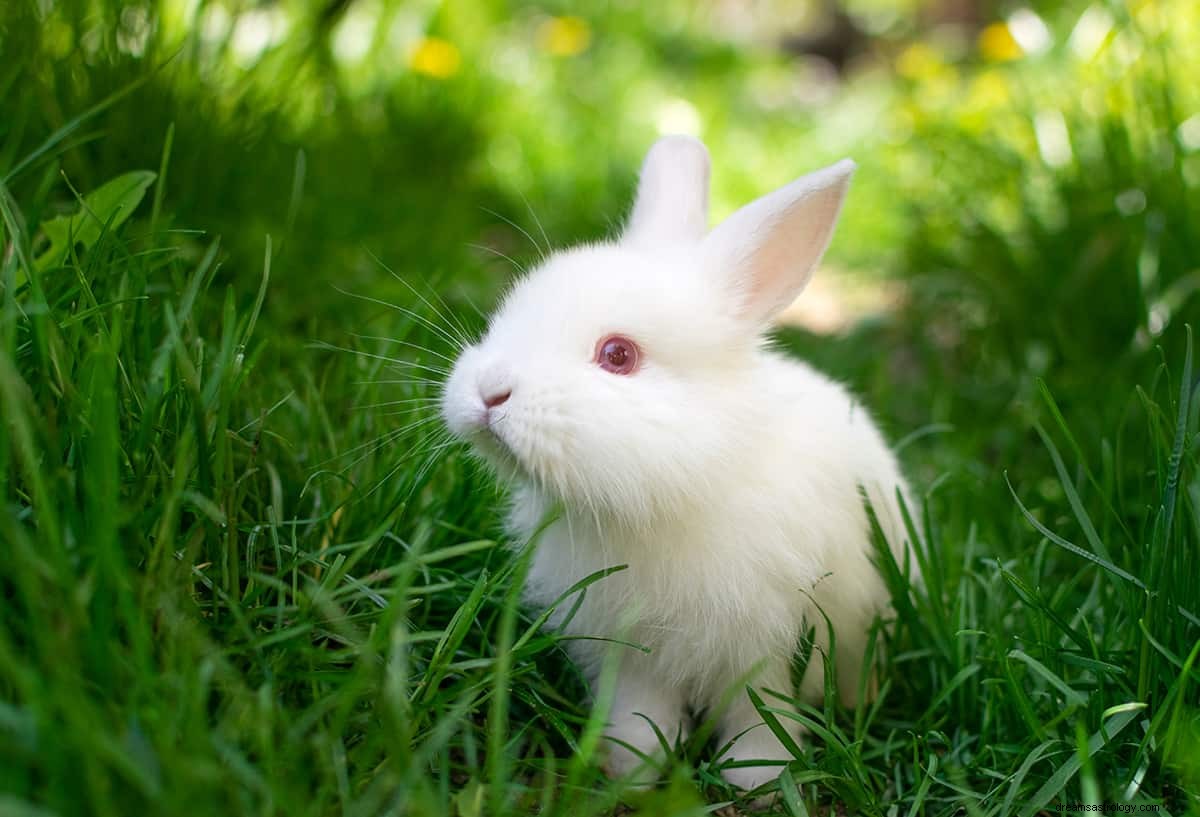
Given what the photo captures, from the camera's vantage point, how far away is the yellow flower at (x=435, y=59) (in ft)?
18.0

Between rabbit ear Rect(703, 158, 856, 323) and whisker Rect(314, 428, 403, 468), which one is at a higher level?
rabbit ear Rect(703, 158, 856, 323)

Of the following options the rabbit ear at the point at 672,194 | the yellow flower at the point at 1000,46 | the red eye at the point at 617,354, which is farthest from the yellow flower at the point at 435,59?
the red eye at the point at 617,354

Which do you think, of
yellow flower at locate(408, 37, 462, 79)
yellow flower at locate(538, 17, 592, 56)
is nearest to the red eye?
yellow flower at locate(408, 37, 462, 79)

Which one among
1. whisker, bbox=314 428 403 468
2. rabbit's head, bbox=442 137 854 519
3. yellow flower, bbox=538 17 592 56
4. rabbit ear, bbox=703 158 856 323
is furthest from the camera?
yellow flower, bbox=538 17 592 56

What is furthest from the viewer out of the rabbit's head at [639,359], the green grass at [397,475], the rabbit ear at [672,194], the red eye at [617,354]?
the rabbit ear at [672,194]

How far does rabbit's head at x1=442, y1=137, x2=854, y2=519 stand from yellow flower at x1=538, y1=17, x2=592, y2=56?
18.3 feet

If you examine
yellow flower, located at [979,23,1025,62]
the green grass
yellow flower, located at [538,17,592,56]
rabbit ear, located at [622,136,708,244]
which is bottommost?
the green grass

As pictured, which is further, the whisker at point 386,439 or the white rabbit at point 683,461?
the whisker at point 386,439

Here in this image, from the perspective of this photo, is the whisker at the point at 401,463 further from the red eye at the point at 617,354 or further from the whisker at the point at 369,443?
the red eye at the point at 617,354

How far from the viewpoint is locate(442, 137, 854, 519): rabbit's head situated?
6.11 feet

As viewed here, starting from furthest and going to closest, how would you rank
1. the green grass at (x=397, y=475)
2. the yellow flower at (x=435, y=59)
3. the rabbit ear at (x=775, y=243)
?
the yellow flower at (x=435, y=59), the rabbit ear at (x=775, y=243), the green grass at (x=397, y=475)

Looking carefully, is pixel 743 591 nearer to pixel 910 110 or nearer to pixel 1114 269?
pixel 1114 269

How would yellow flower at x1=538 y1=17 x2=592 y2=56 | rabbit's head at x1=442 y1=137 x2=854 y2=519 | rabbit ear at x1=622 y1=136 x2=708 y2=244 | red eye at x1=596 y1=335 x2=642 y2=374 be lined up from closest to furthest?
rabbit's head at x1=442 y1=137 x2=854 y2=519 → red eye at x1=596 y1=335 x2=642 y2=374 → rabbit ear at x1=622 y1=136 x2=708 y2=244 → yellow flower at x1=538 y1=17 x2=592 y2=56

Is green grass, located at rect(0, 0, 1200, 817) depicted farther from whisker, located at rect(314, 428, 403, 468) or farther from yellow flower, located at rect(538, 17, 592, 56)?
yellow flower, located at rect(538, 17, 592, 56)
